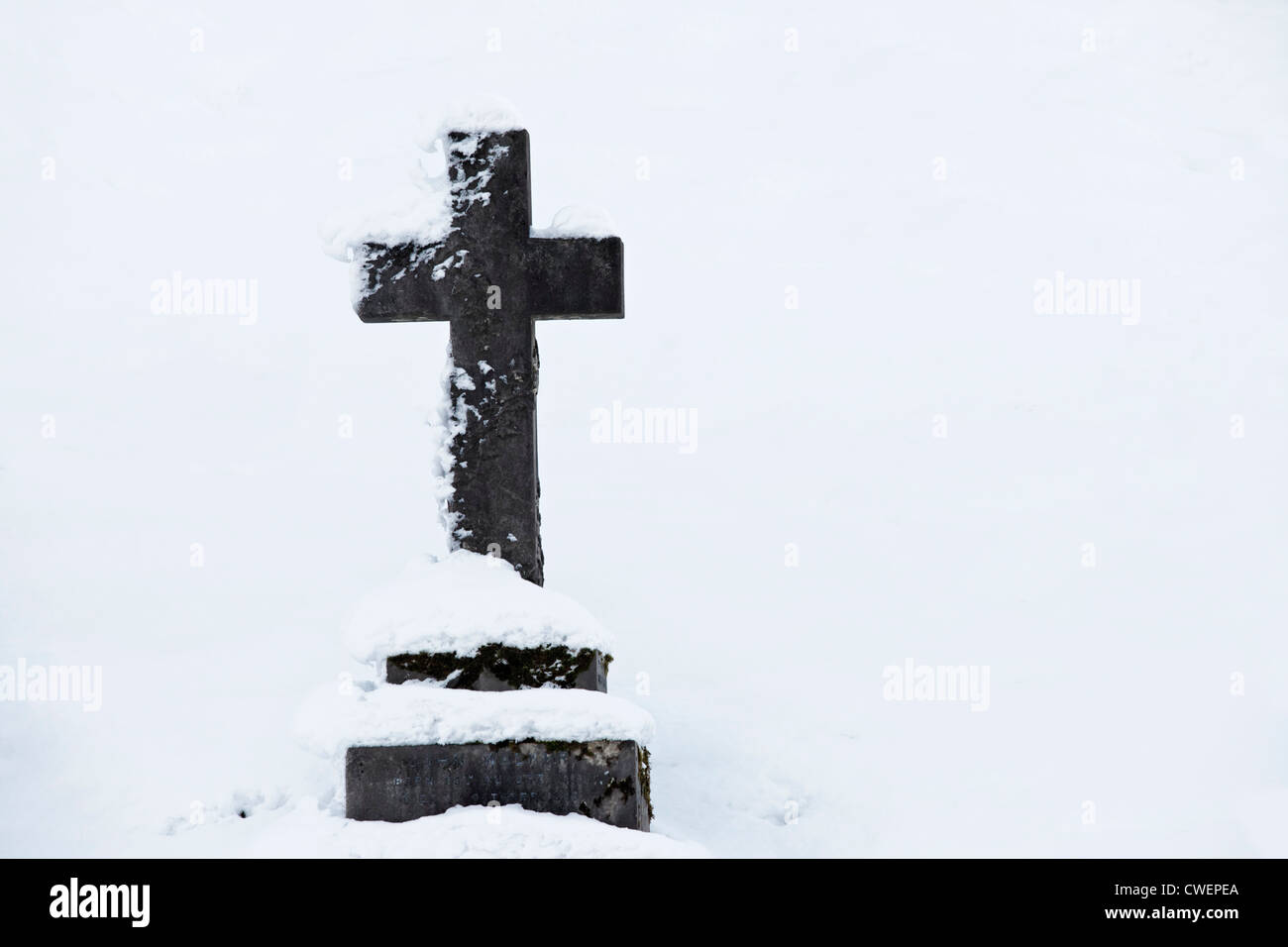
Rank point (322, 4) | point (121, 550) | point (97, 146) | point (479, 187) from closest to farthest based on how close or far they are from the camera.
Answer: point (479, 187) < point (121, 550) < point (97, 146) < point (322, 4)

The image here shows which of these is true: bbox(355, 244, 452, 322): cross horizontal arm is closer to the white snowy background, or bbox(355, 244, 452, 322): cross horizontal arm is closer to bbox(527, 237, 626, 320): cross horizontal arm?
bbox(527, 237, 626, 320): cross horizontal arm

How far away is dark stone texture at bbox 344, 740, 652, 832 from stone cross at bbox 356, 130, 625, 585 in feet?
3.18

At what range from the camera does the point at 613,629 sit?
7.33m

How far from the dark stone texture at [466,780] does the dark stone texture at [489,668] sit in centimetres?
32

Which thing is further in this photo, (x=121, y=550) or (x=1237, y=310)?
(x=1237, y=310)

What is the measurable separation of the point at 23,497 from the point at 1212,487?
27.2 feet

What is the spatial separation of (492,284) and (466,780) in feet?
6.51

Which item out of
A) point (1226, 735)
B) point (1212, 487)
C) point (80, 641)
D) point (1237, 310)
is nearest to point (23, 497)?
point (80, 641)

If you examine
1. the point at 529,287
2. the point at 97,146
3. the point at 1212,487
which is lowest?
the point at 1212,487

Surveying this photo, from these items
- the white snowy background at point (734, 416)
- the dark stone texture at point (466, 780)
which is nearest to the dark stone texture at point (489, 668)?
the dark stone texture at point (466, 780)

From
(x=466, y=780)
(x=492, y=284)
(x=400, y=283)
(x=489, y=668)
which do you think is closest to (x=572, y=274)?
(x=492, y=284)

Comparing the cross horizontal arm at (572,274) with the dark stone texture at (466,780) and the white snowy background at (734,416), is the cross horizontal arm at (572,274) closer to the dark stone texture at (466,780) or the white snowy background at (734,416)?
the white snowy background at (734,416)

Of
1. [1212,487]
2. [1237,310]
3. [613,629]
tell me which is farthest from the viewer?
[1237,310]

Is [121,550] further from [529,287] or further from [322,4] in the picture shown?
[322,4]
